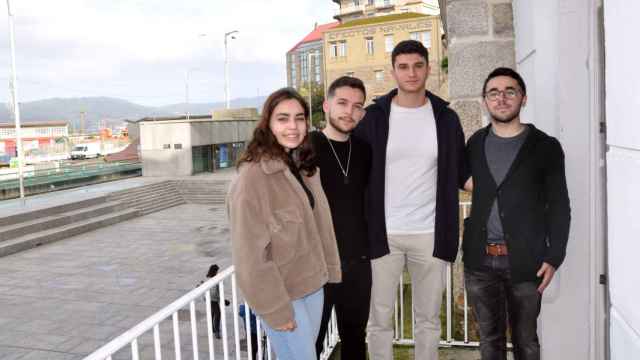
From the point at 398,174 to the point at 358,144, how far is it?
325 mm

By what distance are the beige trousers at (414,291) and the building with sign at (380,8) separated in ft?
204

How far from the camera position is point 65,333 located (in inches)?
370

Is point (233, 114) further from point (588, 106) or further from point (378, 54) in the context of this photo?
point (588, 106)

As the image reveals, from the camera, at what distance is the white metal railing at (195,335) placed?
187cm

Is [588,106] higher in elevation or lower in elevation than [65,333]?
higher

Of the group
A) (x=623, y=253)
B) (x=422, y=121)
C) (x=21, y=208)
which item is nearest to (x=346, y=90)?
(x=422, y=121)

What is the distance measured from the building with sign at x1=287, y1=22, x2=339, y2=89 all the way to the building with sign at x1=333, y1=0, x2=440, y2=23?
8858 millimetres

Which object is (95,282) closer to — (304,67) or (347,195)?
(347,195)

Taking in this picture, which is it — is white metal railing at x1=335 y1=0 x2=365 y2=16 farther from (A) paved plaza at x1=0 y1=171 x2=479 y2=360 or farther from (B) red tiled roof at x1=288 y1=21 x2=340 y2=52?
(A) paved plaza at x1=0 y1=171 x2=479 y2=360

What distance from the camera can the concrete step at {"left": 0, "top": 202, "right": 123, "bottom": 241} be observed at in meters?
17.1

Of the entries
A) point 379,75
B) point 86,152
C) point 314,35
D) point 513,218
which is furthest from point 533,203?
point 86,152

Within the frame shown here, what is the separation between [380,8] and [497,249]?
221 feet

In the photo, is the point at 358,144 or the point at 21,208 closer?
the point at 358,144

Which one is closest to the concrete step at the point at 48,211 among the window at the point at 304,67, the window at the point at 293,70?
the window at the point at 304,67
